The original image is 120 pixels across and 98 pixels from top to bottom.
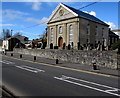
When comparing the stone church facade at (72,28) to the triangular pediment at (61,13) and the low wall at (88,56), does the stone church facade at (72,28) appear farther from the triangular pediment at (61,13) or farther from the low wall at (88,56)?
the low wall at (88,56)

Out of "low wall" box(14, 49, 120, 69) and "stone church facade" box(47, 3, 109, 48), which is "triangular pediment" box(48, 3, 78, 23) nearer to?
"stone church facade" box(47, 3, 109, 48)

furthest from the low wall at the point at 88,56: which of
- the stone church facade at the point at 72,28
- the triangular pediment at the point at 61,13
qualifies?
the triangular pediment at the point at 61,13

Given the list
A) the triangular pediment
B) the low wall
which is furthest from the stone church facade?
the low wall

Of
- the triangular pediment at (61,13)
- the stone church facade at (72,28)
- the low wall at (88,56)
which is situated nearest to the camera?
the low wall at (88,56)

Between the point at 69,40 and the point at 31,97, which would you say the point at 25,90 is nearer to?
the point at 31,97

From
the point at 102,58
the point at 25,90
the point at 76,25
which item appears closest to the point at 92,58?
the point at 102,58

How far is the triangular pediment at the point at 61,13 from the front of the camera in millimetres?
36666

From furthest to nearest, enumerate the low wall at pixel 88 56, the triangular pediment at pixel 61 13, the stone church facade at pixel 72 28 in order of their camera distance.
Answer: the triangular pediment at pixel 61 13
the stone church facade at pixel 72 28
the low wall at pixel 88 56

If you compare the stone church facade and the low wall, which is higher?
the stone church facade

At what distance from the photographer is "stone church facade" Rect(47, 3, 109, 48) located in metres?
35.8

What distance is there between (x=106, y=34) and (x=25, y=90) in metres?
42.7

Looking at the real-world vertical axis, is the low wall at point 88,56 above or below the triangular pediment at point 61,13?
below

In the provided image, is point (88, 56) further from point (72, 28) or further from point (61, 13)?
point (61, 13)

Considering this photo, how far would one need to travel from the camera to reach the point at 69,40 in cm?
3741
